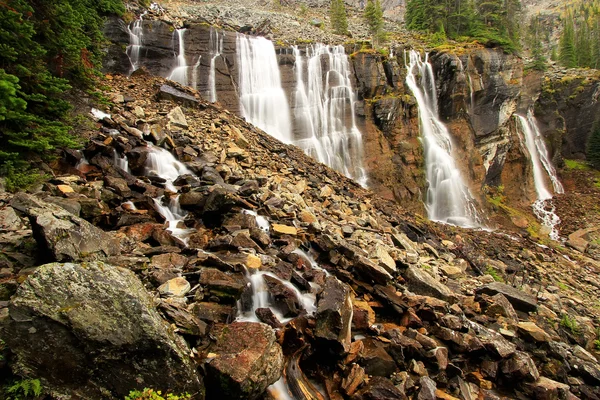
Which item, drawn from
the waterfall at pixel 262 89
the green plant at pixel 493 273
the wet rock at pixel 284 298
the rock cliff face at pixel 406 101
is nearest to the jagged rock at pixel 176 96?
the rock cliff face at pixel 406 101

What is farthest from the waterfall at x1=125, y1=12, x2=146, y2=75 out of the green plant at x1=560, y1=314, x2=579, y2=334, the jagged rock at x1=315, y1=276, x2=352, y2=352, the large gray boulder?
the green plant at x1=560, y1=314, x2=579, y2=334

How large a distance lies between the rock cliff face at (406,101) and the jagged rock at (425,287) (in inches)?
556

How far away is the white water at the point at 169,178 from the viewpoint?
8.03 m

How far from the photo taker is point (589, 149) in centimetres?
3794

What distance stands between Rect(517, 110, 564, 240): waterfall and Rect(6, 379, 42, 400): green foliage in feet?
110

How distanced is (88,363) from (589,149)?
168ft

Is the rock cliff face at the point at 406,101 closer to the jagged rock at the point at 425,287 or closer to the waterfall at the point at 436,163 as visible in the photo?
the waterfall at the point at 436,163

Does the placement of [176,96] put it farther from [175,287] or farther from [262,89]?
[175,287]

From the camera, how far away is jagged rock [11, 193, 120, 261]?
471 centimetres

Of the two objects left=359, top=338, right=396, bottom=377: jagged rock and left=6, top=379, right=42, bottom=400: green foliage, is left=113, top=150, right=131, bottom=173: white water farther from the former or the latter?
left=359, top=338, right=396, bottom=377: jagged rock

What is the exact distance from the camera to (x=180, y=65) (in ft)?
67.1

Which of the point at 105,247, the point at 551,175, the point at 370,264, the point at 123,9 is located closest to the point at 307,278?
the point at 370,264

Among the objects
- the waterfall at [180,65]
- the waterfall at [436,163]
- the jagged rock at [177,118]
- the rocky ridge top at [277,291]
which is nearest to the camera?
the rocky ridge top at [277,291]

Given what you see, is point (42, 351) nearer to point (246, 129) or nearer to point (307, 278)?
point (307, 278)
